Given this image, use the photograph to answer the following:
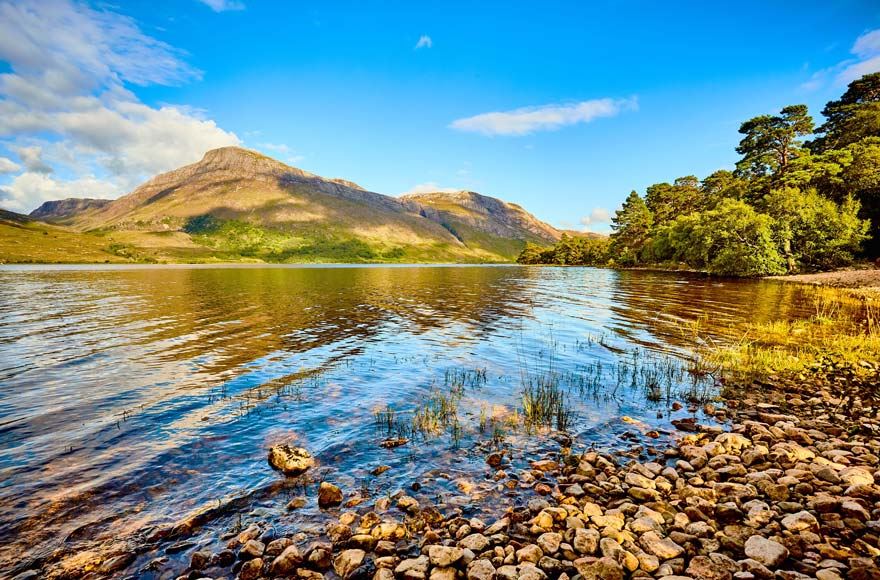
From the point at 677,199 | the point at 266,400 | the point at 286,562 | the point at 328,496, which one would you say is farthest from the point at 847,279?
the point at 677,199

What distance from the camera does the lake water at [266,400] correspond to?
370 inches

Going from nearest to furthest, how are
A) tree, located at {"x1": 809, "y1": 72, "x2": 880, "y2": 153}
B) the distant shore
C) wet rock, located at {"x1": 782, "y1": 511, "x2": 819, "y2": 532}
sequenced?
wet rock, located at {"x1": 782, "y1": 511, "x2": 819, "y2": 532}
the distant shore
tree, located at {"x1": 809, "y1": 72, "x2": 880, "y2": 153}

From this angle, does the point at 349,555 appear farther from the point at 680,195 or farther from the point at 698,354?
the point at 680,195

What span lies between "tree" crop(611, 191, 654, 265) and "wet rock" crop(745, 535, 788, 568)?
502ft

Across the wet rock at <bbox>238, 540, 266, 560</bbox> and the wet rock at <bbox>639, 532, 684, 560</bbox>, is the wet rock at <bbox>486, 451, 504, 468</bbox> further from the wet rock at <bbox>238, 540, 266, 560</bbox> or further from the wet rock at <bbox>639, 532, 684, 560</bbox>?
the wet rock at <bbox>238, 540, 266, 560</bbox>

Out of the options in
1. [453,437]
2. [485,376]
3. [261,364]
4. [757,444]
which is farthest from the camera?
[261,364]

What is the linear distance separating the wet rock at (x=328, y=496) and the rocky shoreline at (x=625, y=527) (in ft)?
0.07

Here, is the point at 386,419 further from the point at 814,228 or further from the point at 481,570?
the point at 814,228

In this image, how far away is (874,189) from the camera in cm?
7588

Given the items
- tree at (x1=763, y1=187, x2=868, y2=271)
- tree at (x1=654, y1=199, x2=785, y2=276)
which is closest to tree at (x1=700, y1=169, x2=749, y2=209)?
tree at (x1=654, y1=199, x2=785, y2=276)

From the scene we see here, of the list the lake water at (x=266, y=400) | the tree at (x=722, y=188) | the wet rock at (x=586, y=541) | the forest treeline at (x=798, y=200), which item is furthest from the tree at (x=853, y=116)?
the wet rock at (x=586, y=541)

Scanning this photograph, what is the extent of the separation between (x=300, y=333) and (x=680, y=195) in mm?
155471

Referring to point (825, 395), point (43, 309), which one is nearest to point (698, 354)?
point (825, 395)

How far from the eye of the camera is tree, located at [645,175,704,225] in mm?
144375
